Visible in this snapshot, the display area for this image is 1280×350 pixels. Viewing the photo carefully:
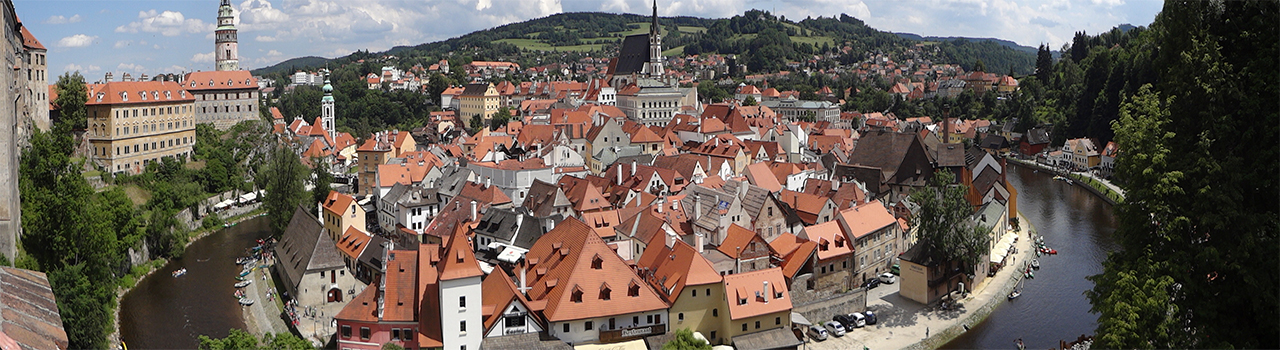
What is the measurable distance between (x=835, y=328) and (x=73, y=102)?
33.8m

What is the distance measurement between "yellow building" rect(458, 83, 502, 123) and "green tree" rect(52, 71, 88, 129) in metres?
30.1

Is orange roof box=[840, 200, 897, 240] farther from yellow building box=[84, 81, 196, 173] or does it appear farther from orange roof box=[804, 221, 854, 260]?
yellow building box=[84, 81, 196, 173]

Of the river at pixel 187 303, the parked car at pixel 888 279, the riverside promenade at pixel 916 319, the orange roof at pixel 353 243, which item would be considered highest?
the orange roof at pixel 353 243

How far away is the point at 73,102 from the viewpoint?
3759 cm

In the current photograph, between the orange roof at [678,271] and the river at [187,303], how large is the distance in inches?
438

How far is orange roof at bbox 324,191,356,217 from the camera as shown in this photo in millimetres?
29469

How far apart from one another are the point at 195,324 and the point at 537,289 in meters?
10.2

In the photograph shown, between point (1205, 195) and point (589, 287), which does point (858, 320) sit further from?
point (1205, 195)

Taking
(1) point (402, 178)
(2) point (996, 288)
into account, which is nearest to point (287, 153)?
(1) point (402, 178)

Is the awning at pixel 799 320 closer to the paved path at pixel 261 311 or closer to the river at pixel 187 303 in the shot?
the paved path at pixel 261 311

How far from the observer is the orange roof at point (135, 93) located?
1506 inches

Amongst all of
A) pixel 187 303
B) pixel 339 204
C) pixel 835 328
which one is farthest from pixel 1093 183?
pixel 187 303

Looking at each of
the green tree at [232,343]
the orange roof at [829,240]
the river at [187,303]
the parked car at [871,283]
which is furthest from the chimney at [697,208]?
the green tree at [232,343]

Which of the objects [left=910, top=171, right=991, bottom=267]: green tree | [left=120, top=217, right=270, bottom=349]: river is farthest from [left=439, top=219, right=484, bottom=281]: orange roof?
[left=910, top=171, right=991, bottom=267]: green tree
